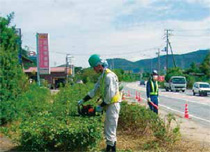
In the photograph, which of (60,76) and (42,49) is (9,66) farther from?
(60,76)

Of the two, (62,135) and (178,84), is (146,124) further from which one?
(178,84)

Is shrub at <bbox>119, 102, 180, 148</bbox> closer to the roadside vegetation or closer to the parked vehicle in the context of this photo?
the roadside vegetation

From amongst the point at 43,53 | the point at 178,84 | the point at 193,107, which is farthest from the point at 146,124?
the point at 178,84

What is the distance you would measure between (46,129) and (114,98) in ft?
4.33

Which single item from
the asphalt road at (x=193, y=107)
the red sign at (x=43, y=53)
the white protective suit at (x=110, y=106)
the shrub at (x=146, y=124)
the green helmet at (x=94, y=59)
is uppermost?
the red sign at (x=43, y=53)

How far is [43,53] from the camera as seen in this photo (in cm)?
2408

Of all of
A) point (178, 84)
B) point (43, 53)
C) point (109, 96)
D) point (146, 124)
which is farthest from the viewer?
point (178, 84)

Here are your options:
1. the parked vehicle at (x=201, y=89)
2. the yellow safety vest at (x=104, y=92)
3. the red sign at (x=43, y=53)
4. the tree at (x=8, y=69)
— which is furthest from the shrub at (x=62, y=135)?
the parked vehicle at (x=201, y=89)

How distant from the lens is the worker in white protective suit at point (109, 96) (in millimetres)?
5059

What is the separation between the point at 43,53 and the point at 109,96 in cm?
1984

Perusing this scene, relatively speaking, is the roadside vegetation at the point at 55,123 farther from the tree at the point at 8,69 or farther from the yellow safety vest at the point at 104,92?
the yellow safety vest at the point at 104,92

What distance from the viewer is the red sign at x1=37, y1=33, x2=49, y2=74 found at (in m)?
23.9

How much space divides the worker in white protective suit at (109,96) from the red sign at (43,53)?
19127mm

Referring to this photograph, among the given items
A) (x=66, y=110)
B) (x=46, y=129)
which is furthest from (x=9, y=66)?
(x=46, y=129)
